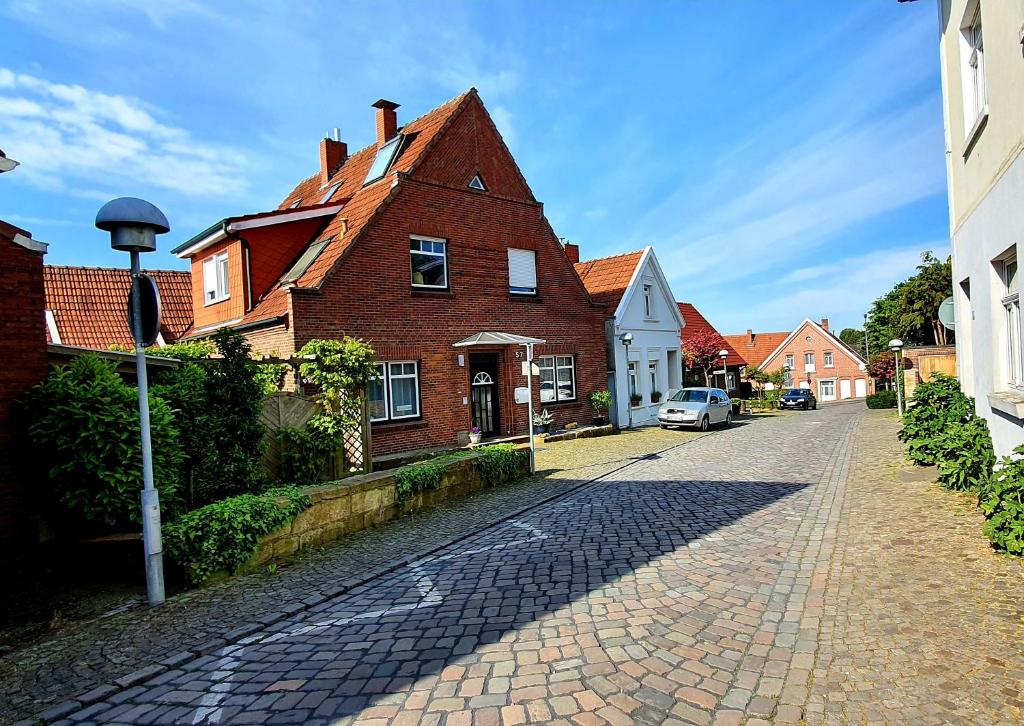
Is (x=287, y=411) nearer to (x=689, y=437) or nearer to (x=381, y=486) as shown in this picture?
(x=381, y=486)

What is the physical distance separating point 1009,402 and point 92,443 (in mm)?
9414

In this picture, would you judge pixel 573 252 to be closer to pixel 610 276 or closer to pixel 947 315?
pixel 610 276

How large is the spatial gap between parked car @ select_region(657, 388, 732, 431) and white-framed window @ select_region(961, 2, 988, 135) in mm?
15080

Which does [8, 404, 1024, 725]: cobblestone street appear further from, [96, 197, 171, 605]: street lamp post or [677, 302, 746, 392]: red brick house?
[677, 302, 746, 392]: red brick house

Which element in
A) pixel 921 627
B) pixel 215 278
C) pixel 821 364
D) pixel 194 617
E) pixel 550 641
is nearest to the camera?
pixel 921 627

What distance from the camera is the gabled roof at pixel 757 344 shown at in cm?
7712

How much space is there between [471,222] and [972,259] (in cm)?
1255

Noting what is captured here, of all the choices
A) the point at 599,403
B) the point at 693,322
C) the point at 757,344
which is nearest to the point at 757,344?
the point at 757,344

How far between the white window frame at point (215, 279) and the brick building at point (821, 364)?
210 feet

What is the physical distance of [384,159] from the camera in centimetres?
1867

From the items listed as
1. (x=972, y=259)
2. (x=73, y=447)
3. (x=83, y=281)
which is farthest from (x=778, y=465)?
(x=83, y=281)

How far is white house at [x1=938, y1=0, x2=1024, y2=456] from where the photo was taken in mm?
6535

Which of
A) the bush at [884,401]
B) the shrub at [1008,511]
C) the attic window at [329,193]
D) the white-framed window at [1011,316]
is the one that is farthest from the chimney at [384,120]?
the bush at [884,401]

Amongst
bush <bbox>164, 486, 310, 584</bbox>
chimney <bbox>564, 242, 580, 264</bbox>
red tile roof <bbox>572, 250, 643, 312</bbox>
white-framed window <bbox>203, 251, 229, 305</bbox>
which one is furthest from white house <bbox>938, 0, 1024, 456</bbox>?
chimney <bbox>564, 242, 580, 264</bbox>
